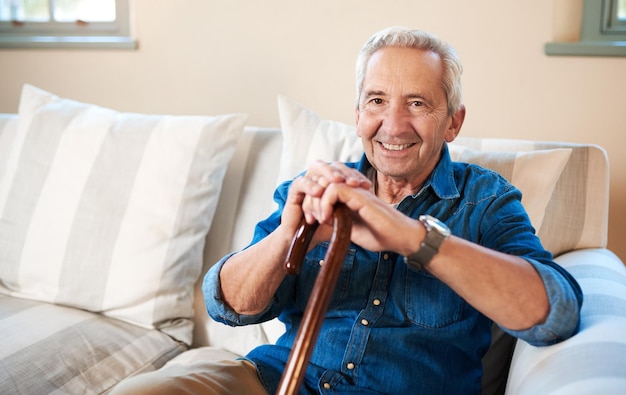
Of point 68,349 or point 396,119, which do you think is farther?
point 68,349

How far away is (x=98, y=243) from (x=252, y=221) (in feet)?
1.36

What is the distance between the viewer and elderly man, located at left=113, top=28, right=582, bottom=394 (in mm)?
1265

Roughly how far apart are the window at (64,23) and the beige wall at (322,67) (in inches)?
1.7

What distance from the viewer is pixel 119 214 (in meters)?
1.88

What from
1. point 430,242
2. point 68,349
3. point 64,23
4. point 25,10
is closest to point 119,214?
point 68,349

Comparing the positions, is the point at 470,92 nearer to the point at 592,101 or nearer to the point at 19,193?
the point at 592,101

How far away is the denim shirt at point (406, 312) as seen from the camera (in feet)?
4.32

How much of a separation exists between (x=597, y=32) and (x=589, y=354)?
1.19 m

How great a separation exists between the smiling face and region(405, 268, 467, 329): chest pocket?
9.0 inches

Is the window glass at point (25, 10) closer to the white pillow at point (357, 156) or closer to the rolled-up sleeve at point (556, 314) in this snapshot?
the white pillow at point (357, 156)

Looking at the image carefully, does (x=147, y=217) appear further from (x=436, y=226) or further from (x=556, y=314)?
(x=556, y=314)

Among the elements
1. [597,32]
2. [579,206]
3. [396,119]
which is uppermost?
[597,32]

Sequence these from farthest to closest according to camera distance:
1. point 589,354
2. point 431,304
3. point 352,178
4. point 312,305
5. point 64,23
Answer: point 64,23, point 431,304, point 352,178, point 589,354, point 312,305

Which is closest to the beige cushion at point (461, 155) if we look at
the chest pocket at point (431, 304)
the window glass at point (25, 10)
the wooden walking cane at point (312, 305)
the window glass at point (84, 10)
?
the chest pocket at point (431, 304)
